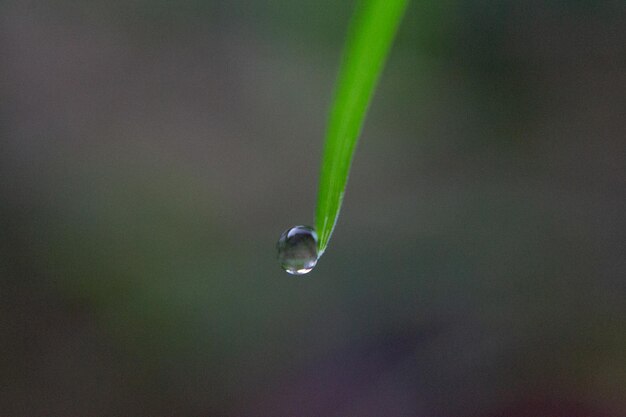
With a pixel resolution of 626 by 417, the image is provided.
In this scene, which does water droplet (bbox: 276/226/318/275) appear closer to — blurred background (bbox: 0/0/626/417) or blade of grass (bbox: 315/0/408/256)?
blade of grass (bbox: 315/0/408/256)

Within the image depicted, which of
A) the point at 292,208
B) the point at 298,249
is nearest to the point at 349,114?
the point at 298,249

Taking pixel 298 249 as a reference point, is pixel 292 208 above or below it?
below

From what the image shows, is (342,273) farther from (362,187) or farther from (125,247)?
(125,247)

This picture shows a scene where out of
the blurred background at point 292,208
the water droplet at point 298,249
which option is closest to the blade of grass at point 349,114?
the water droplet at point 298,249

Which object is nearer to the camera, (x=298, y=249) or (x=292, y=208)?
(x=298, y=249)

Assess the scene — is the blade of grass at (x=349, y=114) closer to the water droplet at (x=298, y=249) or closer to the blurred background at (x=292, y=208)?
the water droplet at (x=298, y=249)

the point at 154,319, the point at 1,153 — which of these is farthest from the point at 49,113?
the point at 154,319

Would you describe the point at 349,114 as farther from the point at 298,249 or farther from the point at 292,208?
the point at 292,208
